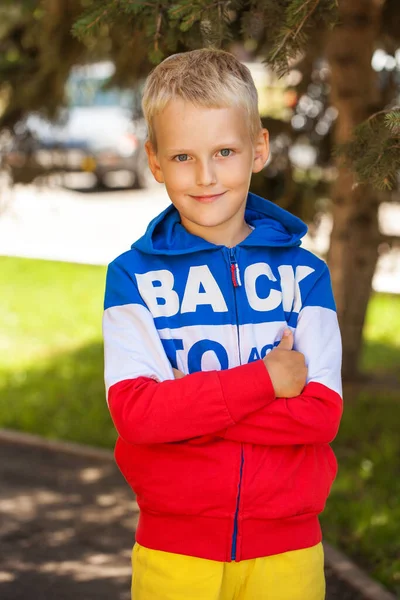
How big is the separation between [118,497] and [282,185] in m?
2.15

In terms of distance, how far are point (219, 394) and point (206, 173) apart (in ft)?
1.72

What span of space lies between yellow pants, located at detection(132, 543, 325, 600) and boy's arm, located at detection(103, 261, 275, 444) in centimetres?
33

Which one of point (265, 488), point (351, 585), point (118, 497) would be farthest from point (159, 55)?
point (118, 497)

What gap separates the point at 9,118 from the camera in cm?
560

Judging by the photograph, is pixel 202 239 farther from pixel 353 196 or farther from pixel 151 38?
pixel 353 196

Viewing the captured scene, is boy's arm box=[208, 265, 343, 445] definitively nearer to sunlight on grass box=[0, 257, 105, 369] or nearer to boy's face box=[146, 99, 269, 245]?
boy's face box=[146, 99, 269, 245]

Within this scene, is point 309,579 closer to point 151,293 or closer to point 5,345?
point 151,293

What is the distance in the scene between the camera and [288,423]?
A: 2055mm

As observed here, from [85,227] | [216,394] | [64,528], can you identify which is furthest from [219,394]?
[85,227]

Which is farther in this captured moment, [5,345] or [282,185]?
[5,345]

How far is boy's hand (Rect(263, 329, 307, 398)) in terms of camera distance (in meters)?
2.04

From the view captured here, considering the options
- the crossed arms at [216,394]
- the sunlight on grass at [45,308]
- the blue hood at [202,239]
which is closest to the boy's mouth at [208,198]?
the blue hood at [202,239]

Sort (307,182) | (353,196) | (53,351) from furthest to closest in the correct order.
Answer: (53,351), (307,182), (353,196)

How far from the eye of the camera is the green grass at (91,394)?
4125mm
